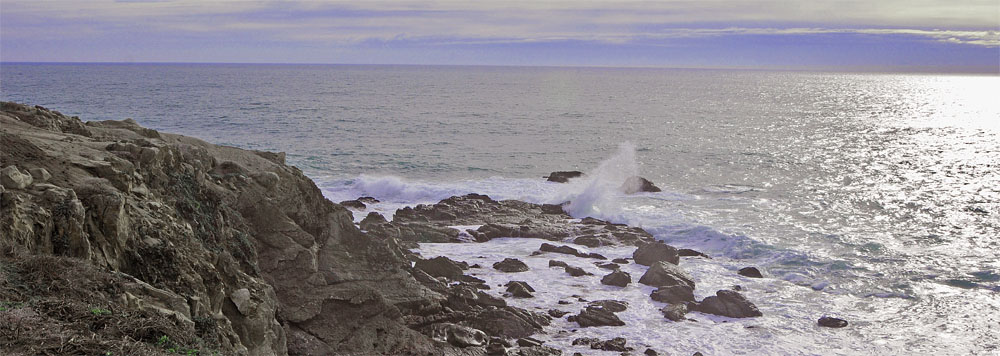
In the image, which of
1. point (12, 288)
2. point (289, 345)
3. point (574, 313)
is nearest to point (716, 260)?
point (574, 313)

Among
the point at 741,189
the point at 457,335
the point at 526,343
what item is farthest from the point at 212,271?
the point at 741,189

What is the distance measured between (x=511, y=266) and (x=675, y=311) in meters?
5.54

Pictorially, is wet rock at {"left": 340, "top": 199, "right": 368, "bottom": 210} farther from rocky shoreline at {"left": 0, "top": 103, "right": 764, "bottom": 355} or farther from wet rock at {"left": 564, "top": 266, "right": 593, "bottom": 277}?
wet rock at {"left": 564, "top": 266, "right": 593, "bottom": 277}

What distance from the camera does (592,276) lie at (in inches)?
893

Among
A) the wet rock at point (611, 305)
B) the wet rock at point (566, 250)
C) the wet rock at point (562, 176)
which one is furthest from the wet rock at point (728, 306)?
the wet rock at point (562, 176)

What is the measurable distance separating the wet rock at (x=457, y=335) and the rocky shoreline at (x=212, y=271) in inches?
1.3

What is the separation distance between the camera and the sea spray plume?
32.7 metres

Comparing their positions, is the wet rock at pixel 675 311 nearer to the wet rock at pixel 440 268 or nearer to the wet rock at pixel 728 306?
the wet rock at pixel 728 306

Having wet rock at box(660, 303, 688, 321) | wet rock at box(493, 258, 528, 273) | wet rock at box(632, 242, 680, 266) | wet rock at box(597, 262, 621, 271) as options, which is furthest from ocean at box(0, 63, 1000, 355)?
wet rock at box(597, 262, 621, 271)

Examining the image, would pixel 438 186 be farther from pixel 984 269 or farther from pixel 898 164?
pixel 898 164

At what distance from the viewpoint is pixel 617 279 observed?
71.4 ft

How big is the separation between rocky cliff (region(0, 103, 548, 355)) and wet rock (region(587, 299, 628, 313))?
2138 mm

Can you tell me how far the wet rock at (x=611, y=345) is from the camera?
661 inches

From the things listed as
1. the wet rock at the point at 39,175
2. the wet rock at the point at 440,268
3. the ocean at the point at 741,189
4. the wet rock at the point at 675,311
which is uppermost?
the wet rock at the point at 39,175
